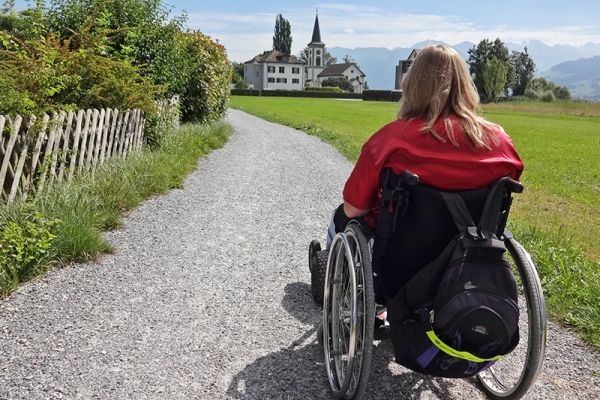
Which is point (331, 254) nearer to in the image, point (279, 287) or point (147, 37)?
point (279, 287)

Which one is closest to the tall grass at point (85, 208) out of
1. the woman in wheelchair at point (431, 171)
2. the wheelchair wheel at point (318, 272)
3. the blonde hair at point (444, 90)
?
the wheelchair wheel at point (318, 272)

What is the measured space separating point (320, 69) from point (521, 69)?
177ft

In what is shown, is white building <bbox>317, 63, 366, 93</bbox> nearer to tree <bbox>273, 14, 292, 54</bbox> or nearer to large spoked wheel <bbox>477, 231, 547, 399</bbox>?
tree <bbox>273, 14, 292, 54</bbox>

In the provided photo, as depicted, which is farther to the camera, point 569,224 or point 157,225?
point 569,224

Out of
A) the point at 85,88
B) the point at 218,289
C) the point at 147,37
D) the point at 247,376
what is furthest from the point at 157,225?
the point at 147,37

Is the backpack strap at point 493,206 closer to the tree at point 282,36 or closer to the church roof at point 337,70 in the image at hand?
the church roof at point 337,70

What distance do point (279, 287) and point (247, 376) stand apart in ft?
4.61

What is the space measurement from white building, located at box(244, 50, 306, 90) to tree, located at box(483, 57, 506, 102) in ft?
154

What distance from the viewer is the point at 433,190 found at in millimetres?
2438

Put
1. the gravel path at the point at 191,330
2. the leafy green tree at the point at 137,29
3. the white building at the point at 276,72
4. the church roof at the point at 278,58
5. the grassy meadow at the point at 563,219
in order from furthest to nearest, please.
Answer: the church roof at the point at 278,58 < the white building at the point at 276,72 < the leafy green tree at the point at 137,29 < the grassy meadow at the point at 563,219 < the gravel path at the point at 191,330

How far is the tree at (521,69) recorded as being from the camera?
9494cm

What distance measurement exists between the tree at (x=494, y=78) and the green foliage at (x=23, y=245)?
81.3m

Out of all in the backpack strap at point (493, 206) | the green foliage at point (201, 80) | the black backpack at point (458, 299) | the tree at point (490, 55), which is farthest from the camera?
the tree at point (490, 55)

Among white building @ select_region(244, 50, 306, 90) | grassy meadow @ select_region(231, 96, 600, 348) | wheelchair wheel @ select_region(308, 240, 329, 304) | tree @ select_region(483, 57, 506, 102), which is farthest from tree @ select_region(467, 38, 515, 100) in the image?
wheelchair wheel @ select_region(308, 240, 329, 304)
